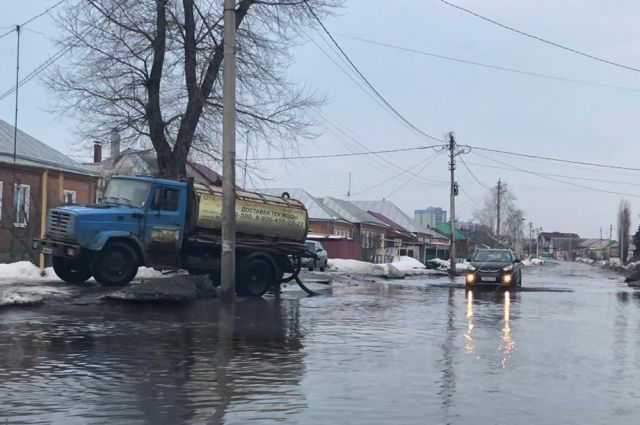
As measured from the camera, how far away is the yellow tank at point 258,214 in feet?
57.8

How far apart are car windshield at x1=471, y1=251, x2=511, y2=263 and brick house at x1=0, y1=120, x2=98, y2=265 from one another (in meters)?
16.1

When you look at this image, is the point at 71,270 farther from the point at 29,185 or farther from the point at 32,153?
the point at 32,153

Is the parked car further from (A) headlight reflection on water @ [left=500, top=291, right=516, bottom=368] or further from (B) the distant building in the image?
(B) the distant building

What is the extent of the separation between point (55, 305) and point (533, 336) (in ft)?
28.7

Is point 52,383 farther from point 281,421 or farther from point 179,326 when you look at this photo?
point 179,326

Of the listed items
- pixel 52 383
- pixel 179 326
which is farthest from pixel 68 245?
pixel 52 383

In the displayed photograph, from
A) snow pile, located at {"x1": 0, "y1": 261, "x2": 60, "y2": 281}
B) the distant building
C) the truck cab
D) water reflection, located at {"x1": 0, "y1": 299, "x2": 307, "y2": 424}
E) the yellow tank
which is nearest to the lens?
water reflection, located at {"x1": 0, "y1": 299, "x2": 307, "y2": 424}

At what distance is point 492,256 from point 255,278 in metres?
12.9

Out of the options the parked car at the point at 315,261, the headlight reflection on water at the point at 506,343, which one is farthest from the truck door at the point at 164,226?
the parked car at the point at 315,261

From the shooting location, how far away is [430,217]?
125 meters

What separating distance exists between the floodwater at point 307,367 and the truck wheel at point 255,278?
3200mm

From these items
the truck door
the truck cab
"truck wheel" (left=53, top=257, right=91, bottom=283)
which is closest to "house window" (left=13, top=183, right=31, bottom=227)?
"truck wheel" (left=53, top=257, right=91, bottom=283)

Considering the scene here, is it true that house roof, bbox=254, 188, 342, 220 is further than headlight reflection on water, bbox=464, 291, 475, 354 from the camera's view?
Yes

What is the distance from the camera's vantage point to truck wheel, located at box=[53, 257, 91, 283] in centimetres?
1748
